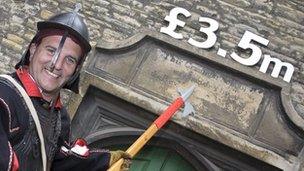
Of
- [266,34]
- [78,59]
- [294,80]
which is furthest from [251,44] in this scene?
[78,59]

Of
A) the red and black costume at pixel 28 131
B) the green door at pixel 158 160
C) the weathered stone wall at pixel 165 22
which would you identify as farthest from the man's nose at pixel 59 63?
the green door at pixel 158 160

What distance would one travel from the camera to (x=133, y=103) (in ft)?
15.5

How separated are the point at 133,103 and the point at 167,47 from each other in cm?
62

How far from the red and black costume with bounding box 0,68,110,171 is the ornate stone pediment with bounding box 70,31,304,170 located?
75.7 inches

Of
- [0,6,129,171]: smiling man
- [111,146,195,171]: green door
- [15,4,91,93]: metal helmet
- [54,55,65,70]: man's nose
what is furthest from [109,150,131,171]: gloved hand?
[111,146,195,171]: green door

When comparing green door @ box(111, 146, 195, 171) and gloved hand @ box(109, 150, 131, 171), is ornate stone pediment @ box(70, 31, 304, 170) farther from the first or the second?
gloved hand @ box(109, 150, 131, 171)

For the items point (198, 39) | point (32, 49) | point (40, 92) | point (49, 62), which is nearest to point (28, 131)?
point (40, 92)

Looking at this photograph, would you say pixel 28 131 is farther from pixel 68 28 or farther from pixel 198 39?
pixel 198 39

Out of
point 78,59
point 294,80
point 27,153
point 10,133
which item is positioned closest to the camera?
point 10,133

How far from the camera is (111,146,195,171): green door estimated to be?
5.02 metres

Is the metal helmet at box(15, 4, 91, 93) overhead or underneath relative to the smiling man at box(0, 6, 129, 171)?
overhead

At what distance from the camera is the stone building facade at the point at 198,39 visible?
457cm

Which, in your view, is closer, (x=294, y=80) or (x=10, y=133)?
(x=10, y=133)

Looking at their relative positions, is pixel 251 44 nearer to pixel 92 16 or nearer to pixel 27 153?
pixel 92 16
